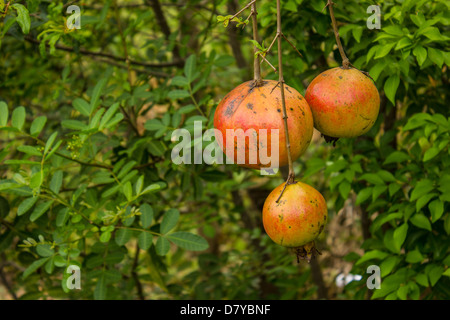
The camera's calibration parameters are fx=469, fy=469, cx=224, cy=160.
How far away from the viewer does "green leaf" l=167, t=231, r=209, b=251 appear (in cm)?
179

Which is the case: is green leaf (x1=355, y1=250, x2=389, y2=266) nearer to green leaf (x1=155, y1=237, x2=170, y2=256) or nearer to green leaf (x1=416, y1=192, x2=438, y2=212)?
green leaf (x1=416, y1=192, x2=438, y2=212)

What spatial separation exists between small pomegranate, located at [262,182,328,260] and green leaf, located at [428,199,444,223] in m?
0.89

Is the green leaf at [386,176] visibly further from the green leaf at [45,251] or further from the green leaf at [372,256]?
the green leaf at [45,251]

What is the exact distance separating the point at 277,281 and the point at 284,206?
6.90 ft

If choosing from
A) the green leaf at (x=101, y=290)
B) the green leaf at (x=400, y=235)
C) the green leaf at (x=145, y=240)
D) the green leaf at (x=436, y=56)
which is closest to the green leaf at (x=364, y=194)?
the green leaf at (x=400, y=235)

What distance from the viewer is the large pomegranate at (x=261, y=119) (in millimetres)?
963

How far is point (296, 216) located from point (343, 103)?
0.91 ft

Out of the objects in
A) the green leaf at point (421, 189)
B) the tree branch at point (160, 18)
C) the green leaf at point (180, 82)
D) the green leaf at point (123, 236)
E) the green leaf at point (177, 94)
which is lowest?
the green leaf at point (123, 236)

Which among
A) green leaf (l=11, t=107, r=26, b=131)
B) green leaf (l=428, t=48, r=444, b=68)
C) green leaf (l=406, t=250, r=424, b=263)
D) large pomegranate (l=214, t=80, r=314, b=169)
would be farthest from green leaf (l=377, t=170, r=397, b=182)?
green leaf (l=11, t=107, r=26, b=131)

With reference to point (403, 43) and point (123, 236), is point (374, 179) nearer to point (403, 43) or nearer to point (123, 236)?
point (403, 43)

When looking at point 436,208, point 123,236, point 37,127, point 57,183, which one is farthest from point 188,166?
point 436,208

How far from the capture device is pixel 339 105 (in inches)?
41.0

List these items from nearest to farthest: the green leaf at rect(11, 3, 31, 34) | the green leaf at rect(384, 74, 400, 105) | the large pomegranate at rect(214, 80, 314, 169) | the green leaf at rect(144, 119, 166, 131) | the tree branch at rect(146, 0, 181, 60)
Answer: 1. the large pomegranate at rect(214, 80, 314, 169)
2. the green leaf at rect(11, 3, 31, 34)
3. the green leaf at rect(384, 74, 400, 105)
4. the green leaf at rect(144, 119, 166, 131)
5. the tree branch at rect(146, 0, 181, 60)

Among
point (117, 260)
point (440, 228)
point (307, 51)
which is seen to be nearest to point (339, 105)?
point (307, 51)
